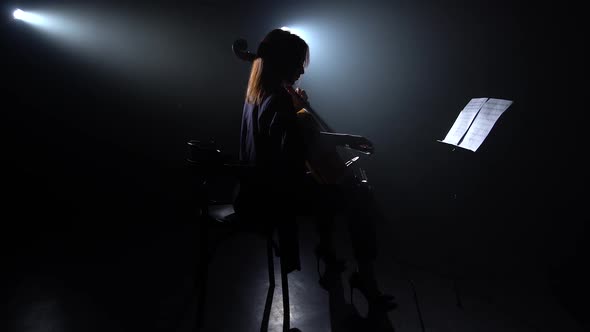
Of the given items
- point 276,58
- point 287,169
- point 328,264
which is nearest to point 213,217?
point 287,169

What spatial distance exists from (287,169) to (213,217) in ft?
1.55

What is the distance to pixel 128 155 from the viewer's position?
309 centimetres

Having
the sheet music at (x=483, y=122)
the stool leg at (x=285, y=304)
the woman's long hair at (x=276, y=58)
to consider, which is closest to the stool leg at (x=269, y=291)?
the stool leg at (x=285, y=304)

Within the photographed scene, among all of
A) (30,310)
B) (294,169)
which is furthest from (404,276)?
(30,310)

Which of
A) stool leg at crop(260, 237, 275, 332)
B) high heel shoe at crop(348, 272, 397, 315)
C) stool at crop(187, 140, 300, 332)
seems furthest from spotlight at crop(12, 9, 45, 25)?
high heel shoe at crop(348, 272, 397, 315)

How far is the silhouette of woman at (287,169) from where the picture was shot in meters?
1.23

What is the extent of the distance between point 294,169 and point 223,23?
2.59 metres

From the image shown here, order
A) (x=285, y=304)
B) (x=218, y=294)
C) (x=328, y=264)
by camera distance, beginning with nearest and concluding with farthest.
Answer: (x=285, y=304) < (x=218, y=294) < (x=328, y=264)

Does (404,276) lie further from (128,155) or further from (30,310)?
(128,155)

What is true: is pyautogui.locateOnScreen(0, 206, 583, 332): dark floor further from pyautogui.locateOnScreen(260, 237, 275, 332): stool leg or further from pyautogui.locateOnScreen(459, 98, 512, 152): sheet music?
pyautogui.locateOnScreen(459, 98, 512, 152): sheet music

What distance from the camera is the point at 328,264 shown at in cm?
205

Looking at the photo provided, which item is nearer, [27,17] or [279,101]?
[279,101]

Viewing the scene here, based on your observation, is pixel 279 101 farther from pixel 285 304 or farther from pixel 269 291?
pixel 269 291

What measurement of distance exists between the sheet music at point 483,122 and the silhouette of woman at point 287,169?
0.48m
